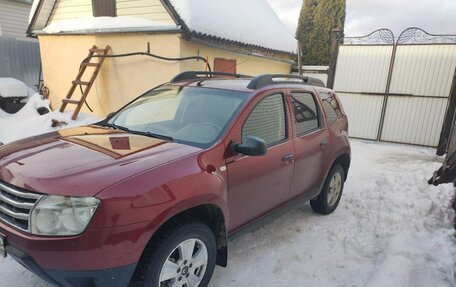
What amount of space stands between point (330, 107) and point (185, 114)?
7.22 feet

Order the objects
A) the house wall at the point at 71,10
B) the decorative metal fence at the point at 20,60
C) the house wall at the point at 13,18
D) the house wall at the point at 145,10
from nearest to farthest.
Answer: the house wall at the point at 145,10 → the house wall at the point at 71,10 → the decorative metal fence at the point at 20,60 → the house wall at the point at 13,18

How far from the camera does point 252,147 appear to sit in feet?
8.75

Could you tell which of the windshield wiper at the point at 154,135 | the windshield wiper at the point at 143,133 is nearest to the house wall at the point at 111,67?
the windshield wiper at the point at 143,133

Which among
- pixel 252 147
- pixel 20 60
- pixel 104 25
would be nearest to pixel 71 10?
pixel 104 25

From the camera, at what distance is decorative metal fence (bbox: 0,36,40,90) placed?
12.2 meters

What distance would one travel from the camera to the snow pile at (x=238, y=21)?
768 centimetres

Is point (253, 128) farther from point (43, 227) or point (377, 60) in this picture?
point (377, 60)

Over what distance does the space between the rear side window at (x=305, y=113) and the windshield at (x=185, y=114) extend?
31.8 inches

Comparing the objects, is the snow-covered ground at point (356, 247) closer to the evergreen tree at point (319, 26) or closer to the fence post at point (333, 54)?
the fence post at point (333, 54)

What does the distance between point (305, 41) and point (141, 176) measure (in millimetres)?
16173

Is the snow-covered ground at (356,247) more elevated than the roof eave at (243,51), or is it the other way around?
the roof eave at (243,51)

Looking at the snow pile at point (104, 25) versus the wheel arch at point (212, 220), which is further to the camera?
the snow pile at point (104, 25)

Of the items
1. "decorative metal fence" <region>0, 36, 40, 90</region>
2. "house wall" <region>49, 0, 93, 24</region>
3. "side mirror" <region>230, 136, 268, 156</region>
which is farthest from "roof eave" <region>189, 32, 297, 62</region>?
"decorative metal fence" <region>0, 36, 40, 90</region>

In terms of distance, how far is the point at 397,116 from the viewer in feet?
32.9
